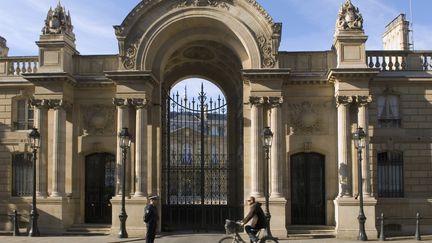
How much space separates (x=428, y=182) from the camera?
102ft

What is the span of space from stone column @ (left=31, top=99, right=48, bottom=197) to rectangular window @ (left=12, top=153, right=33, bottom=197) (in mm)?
1947

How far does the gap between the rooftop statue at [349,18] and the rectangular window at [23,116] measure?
14.9 m

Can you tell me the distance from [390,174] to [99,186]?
13.3m

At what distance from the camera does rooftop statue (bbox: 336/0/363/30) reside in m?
29.8

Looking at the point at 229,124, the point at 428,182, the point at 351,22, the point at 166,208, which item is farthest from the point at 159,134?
the point at 428,182

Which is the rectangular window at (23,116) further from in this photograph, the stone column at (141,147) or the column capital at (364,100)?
the column capital at (364,100)

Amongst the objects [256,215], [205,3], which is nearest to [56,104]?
[205,3]

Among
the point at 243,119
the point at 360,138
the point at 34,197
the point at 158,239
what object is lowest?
the point at 158,239

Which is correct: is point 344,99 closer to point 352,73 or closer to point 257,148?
point 352,73

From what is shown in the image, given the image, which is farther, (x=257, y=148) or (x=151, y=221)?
(x=257, y=148)

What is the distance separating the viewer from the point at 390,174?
103 ft

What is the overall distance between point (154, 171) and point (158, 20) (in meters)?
6.65

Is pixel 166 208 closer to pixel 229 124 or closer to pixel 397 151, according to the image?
pixel 229 124

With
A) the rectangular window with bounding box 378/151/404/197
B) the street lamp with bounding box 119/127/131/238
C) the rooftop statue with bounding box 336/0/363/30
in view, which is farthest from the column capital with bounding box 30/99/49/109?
the rectangular window with bounding box 378/151/404/197
